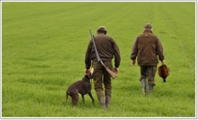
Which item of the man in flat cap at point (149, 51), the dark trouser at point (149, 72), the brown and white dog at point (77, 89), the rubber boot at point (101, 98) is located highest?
the man in flat cap at point (149, 51)

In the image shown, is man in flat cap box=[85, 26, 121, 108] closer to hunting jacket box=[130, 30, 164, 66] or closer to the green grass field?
the green grass field

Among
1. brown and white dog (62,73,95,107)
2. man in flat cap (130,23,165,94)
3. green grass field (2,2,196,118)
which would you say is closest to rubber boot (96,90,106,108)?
green grass field (2,2,196,118)

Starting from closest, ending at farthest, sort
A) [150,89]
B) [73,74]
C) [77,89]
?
[77,89], [150,89], [73,74]

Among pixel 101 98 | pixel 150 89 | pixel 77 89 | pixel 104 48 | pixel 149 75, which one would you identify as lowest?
pixel 101 98

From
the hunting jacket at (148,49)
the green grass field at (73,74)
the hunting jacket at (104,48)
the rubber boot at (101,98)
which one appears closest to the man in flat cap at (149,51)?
the hunting jacket at (148,49)

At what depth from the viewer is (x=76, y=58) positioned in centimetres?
2078

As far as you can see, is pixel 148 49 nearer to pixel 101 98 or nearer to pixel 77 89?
pixel 101 98

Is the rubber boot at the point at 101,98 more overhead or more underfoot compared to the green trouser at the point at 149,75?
more underfoot

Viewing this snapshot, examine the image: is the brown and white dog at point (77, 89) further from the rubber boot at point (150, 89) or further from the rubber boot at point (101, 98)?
the rubber boot at point (150, 89)

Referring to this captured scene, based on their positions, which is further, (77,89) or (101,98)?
(101,98)

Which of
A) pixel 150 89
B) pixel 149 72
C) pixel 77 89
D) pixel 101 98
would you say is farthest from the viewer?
pixel 150 89

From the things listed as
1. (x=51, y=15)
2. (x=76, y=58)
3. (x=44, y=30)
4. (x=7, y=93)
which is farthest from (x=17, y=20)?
(x=7, y=93)

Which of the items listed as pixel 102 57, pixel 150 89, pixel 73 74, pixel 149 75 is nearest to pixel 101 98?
pixel 102 57

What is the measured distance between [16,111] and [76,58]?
11067 mm
